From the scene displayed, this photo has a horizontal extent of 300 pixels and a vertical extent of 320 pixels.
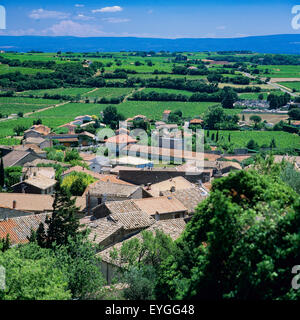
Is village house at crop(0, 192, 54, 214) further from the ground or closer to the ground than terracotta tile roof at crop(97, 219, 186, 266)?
closer to the ground

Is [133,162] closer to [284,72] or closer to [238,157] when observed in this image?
[238,157]

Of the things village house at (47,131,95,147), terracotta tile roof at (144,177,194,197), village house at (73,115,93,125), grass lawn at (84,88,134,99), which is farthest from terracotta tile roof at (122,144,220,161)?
grass lawn at (84,88,134,99)

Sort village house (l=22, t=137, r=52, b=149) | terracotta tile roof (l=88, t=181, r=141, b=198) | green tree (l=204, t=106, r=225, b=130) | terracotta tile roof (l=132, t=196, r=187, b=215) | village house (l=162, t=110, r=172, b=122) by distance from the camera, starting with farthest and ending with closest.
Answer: village house (l=162, t=110, r=172, b=122) → green tree (l=204, t=106, r=225, b=130) → village house (l=22, t=137, r=52, b=149) → terracotta tile roof (l=88, t=181, r=141, b=198) → terracotta tile roof (l=132, t=196, r=187, b=215)

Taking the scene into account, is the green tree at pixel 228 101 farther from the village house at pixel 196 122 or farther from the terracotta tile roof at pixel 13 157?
the terracotta tile roof at pixel 13 157

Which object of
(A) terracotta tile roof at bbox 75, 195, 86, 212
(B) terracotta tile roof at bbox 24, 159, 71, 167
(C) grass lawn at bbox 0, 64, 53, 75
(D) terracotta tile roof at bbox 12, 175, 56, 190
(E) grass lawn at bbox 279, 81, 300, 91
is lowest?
(B) terracotta tile roof at bbox 24, 159, 71, 167

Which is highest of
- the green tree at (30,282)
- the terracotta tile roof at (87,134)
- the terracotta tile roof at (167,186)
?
the green tree at (30,282)

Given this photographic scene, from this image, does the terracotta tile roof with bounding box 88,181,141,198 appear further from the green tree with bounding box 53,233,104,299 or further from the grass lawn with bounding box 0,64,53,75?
the grass lawn with bounding box 0,64,53,75

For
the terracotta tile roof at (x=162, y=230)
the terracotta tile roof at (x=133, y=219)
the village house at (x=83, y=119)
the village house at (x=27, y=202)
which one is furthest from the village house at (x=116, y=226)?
the village house at (x=83, y=119)
